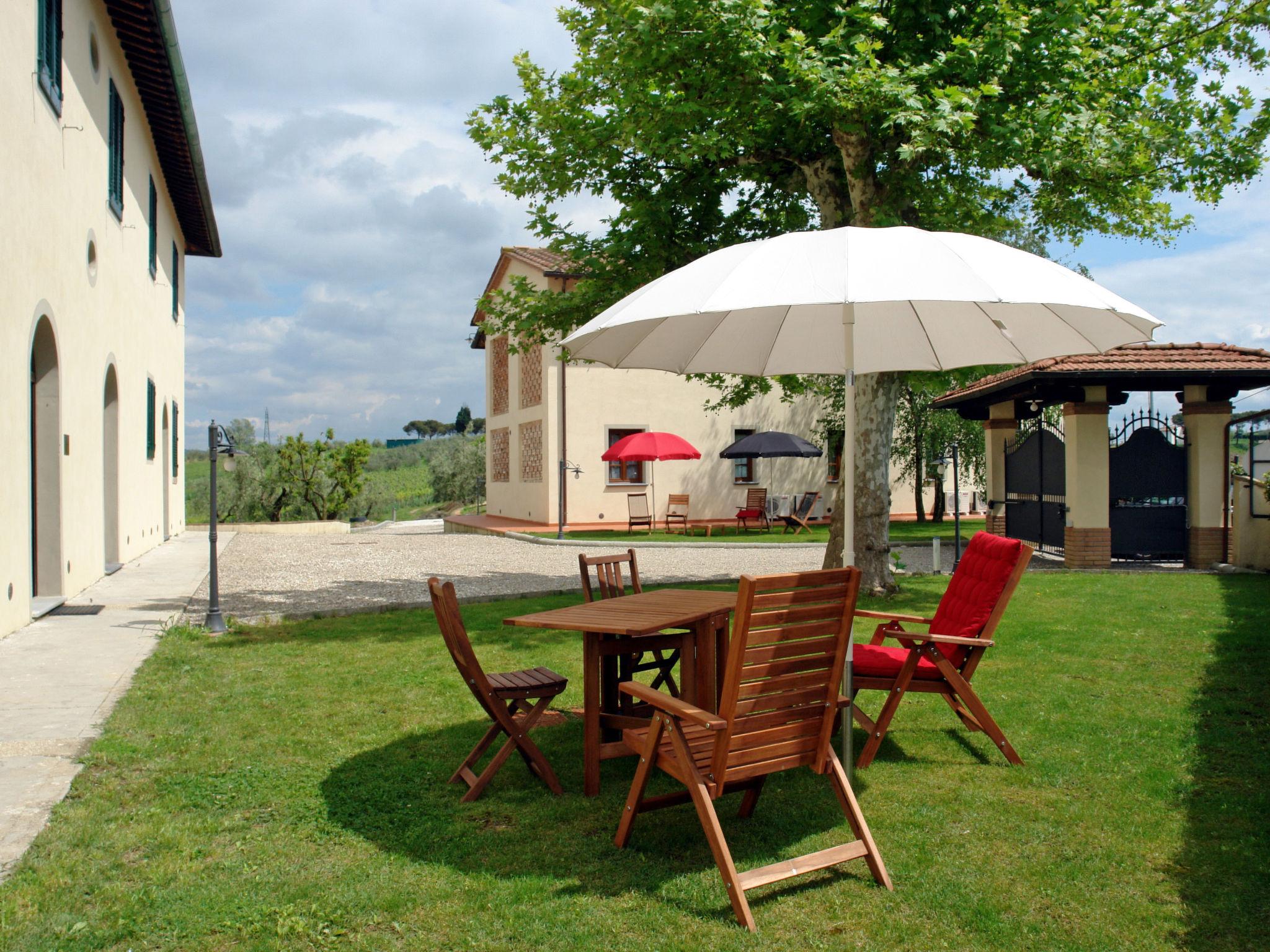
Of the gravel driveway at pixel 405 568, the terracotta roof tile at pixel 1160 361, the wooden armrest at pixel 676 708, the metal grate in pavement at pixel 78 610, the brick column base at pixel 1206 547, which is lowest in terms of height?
the gravel driveway at pixel 405 568

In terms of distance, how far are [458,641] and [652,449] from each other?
15995mm

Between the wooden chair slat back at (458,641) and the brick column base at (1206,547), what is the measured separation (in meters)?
12.1

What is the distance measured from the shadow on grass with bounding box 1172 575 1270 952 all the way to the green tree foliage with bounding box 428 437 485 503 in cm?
3022

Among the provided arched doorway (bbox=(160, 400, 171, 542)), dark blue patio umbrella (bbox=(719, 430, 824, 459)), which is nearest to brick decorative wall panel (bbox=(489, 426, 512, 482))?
dark blue patio umbrella (bbox=(719, 430, 824, 459))

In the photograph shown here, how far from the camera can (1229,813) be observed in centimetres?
375

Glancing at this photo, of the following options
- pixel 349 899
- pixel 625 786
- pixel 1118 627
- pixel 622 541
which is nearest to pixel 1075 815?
pixel 625 786

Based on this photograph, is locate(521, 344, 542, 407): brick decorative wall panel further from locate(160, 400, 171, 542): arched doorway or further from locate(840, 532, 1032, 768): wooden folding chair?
locate(840, 532, 1032, 768): wooden folding chair

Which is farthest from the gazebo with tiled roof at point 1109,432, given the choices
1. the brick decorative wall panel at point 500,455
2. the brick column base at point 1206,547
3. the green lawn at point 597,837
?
the brick decorative wall panel at point 500,455

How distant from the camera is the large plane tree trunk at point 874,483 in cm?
995

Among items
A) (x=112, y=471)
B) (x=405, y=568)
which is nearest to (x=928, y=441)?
(x=405, y=568)

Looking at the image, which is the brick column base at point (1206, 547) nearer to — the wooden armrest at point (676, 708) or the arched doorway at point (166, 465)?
the wooden armrest at point (676, 708)

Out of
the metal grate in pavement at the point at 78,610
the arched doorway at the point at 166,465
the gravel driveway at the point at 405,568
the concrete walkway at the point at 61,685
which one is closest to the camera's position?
the concrete walkway at the point at 61,685

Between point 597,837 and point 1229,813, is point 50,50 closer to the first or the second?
Answer: point 597,837

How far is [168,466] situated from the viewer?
58.7 feet
